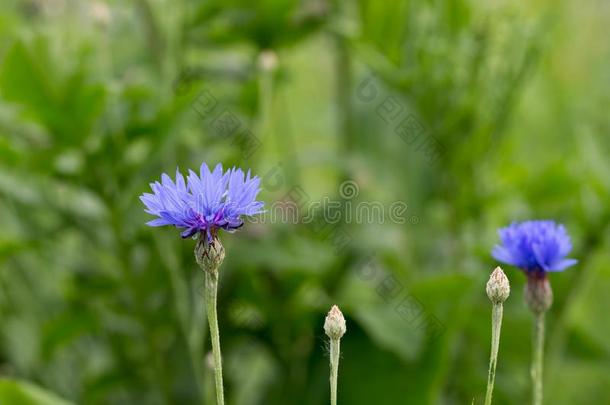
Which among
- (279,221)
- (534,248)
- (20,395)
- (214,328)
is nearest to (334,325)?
(214,328)

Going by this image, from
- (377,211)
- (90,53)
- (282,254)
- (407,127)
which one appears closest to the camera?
(90,53)

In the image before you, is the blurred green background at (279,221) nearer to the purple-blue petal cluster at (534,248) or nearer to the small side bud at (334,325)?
the purple-blue petal cluster at (534,248)

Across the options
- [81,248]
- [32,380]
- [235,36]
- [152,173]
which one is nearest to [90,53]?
[152,173]

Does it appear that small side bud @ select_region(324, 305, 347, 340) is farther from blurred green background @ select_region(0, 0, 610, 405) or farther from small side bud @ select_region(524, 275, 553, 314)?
blurred green background @ select_region(0, 0, 610, 405)

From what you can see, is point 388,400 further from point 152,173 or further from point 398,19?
point 398,19

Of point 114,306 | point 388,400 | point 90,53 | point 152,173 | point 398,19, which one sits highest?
point 398,19

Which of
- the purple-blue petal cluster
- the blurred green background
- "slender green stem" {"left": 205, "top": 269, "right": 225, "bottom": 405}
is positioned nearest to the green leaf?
the blurred green background
